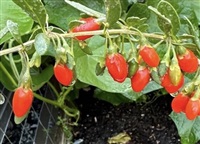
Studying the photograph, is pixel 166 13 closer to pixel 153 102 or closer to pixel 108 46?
pixel 108 46

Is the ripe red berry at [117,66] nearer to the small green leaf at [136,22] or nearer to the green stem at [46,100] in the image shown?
the small green leaf at [136,22]

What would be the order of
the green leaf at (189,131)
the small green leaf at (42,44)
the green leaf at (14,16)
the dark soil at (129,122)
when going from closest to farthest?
the small green leaf at (42,44)
the green leaf at (14,16)
the green leaf at (189,131)
the dark soil at (129,122)

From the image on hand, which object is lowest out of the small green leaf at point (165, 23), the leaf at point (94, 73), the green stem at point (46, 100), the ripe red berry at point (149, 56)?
the green stem at point (46, 100)

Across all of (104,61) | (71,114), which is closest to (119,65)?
(104,61)

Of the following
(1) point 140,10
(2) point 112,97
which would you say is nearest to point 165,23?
(1) point 140,10

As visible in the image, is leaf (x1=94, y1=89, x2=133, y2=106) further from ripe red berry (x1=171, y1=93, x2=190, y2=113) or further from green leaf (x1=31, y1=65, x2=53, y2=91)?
ripe red berry (x1=171, y1=93, x2=190, y2=113)

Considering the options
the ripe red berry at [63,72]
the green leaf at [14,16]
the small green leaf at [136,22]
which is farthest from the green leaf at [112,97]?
the ripe red berry at [63,72]
